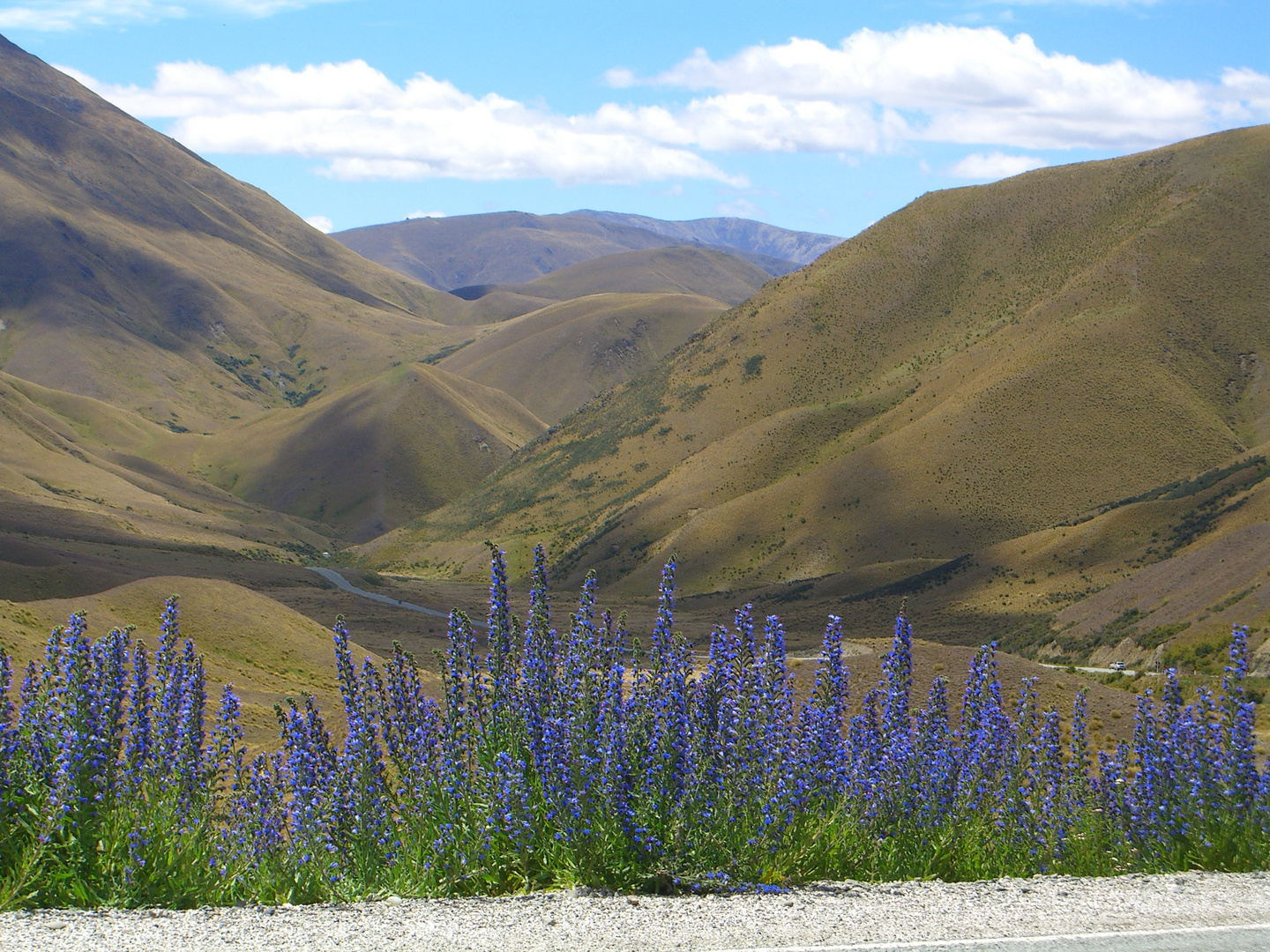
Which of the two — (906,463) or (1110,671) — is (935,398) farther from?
(1110,671)

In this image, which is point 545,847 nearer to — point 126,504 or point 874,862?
point 874,862

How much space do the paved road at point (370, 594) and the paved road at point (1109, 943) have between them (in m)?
61.6

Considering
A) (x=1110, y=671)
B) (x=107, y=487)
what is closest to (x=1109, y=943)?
(x=1110, y=671)

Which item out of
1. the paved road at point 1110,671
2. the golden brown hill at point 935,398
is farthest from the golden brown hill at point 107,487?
the paved road at point 1110,671

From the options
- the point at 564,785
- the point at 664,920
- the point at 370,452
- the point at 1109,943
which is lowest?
the point at 370,452

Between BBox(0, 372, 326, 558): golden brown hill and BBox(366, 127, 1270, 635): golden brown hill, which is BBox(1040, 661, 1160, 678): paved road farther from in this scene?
BBox(0, 372, 326, 558): golden brown hill

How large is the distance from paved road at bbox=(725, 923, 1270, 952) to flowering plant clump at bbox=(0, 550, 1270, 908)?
131 centimetres

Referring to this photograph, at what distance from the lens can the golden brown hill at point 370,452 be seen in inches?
5655

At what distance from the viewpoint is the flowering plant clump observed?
7965 millimetres

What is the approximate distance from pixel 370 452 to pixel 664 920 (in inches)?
5870

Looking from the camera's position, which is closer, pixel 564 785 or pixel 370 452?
pixel 564 785

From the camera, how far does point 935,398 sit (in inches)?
3634

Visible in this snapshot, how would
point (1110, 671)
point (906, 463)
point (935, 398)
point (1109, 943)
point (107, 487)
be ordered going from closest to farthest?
point (1109, 943) → point (1110, 671) → point (906, 463) → point (935, 398) → point (107, 487)

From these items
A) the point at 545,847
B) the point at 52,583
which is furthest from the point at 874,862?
the point at 52,583
